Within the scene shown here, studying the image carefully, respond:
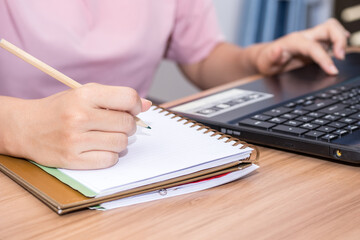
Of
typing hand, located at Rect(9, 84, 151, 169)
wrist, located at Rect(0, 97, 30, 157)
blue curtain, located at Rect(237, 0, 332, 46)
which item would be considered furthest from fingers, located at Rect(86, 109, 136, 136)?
blue curtain, located at Rect(237, 0, 332, 46)

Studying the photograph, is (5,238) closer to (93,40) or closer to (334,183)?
(334,183)

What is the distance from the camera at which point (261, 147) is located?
754 mm

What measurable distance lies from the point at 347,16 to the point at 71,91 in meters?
2.05

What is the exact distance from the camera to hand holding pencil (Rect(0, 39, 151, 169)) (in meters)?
0.61

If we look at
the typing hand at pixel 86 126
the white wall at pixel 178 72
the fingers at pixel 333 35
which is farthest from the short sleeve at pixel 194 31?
the white wall at pixel 178 72

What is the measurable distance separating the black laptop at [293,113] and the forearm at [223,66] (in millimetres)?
240

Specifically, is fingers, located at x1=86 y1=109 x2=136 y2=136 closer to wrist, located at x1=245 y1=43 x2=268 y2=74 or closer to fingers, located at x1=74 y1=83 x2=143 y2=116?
fingers, located at x1=74 y1=83 x2=143 y2=116

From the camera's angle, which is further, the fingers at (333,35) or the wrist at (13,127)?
the fingers at (333,35)

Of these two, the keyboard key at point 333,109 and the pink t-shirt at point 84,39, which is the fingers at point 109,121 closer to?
the keyboard key at point 333,109

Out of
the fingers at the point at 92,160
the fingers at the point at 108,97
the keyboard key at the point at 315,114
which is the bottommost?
the fingers at the point at 92,160

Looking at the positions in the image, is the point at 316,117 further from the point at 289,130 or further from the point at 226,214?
the point at 226,214

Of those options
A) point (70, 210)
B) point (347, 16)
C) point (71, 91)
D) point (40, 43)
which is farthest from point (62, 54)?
point (347, 16)

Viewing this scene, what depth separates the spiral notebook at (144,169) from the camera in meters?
0.57

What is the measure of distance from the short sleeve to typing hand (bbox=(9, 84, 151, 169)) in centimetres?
77
